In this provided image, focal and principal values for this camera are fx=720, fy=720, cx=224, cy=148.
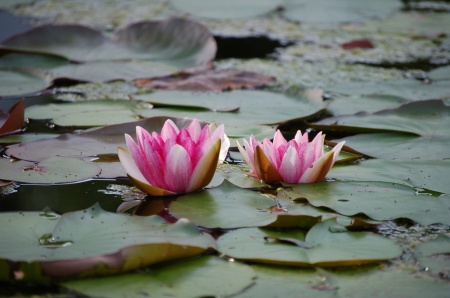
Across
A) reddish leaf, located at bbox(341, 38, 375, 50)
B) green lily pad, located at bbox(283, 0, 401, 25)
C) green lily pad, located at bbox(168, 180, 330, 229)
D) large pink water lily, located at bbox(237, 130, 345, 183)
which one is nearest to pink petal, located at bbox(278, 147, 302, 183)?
large pink water lily, located at bbox(237, 130, 345, 183)

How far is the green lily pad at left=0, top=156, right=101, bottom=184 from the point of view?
190 cm

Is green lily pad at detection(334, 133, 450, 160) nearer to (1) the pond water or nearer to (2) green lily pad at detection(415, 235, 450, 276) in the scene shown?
(1) the pond water

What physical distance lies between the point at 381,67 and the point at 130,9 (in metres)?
1.80

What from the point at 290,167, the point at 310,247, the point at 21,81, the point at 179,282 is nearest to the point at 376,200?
the point at 290,167

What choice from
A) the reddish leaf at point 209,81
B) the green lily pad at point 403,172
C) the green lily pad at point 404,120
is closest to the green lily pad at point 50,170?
the green lily pad at point 403,172

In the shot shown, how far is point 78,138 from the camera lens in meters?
2.20

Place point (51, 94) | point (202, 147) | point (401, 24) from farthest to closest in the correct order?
point (401, 24) < point (51, 94) < point (202, 147)

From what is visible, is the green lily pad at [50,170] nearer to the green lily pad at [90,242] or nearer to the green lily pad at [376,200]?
the green lily pad at [90,242]

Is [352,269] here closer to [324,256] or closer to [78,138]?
[324,256]

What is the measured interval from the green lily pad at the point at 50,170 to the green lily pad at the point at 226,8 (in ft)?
7.61

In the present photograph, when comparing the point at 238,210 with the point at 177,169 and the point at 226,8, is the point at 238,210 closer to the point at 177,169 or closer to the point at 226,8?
the point at 177,169

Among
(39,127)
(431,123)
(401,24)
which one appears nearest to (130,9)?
(401,24)

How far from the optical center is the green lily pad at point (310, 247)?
4.73 feet

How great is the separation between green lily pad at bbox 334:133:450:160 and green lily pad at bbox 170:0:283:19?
6.64 feet
